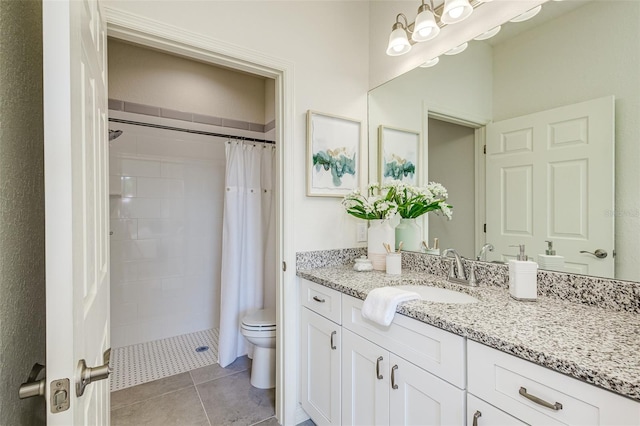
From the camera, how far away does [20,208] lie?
632 millimetres

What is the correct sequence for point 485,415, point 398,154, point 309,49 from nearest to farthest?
1. point 485,415
2. point 309,49
3. point 398,154

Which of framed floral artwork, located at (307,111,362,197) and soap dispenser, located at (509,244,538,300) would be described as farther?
framed floral artwork, located at (307,111,362,197)

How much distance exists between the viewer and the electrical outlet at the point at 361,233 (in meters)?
1.98

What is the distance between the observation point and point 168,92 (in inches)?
108

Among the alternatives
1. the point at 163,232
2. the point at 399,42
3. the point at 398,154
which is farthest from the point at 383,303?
the point at 163,232

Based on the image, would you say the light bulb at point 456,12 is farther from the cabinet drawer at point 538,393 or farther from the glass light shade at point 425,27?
the cabinet drawer at point 538,393

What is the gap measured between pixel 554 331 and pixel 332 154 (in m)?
1.36

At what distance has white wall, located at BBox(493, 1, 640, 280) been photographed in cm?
103

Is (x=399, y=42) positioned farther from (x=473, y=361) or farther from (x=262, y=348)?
(x=262, y=348)

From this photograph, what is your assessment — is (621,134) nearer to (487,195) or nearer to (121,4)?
A: (487,195)

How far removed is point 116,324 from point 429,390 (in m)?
2.67

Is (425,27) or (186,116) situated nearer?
(425,27)

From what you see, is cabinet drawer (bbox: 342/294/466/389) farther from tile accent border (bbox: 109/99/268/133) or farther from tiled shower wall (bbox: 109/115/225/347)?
tile accent border (bbox: 109/99/268/133)

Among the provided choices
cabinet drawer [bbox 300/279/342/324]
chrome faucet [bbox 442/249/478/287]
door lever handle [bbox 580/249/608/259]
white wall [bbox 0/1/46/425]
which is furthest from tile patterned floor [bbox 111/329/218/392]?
door lever handle [bbox 580/249/608/259]
